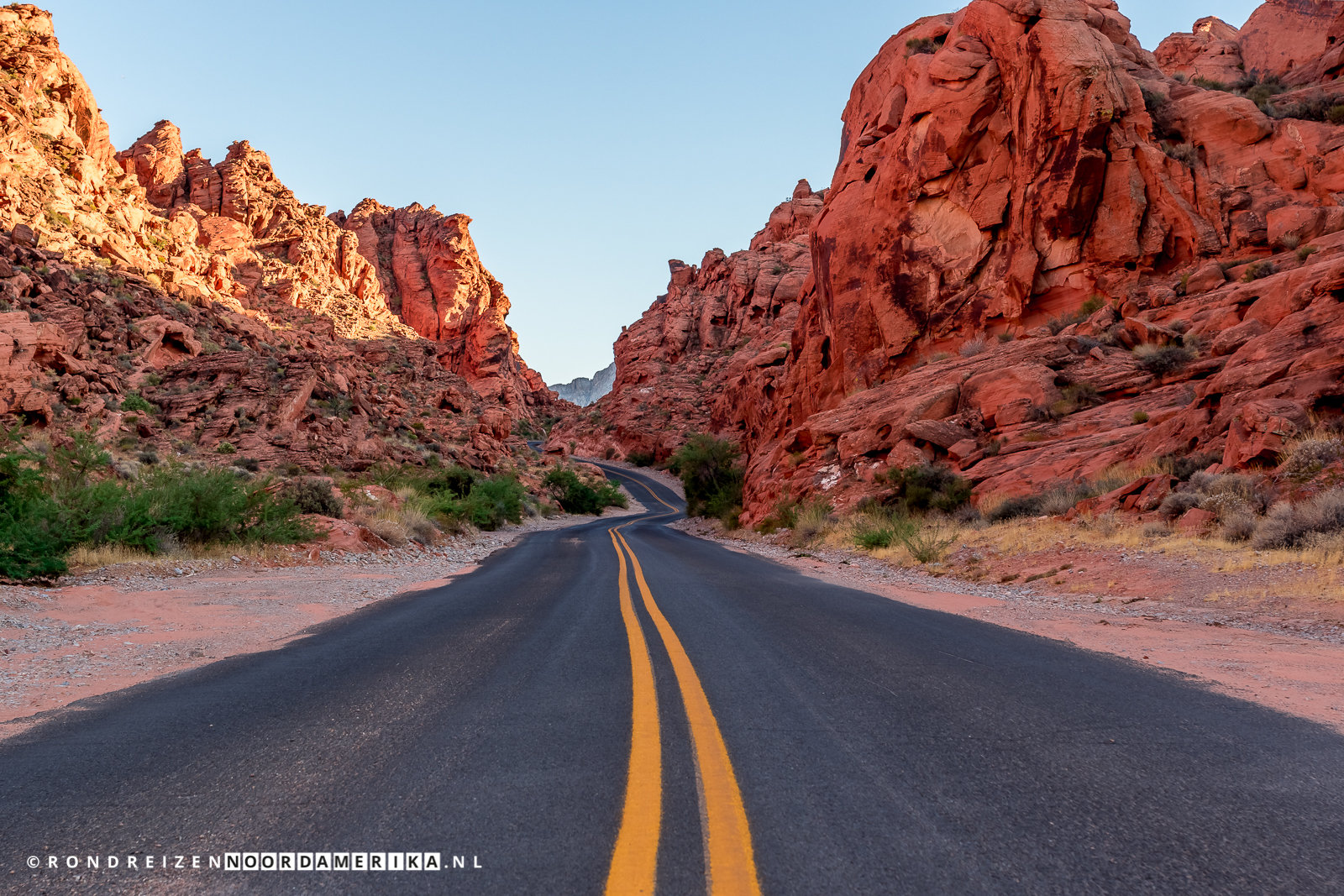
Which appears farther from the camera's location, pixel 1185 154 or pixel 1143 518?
pixel 1185 154

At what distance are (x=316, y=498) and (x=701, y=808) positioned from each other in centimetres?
1616

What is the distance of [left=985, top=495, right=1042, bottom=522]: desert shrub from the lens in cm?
1404

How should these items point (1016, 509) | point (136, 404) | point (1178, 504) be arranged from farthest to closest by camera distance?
point (136, 404) < point (1016, 509) < point (1178, 504)

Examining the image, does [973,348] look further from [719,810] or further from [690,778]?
[719,810]

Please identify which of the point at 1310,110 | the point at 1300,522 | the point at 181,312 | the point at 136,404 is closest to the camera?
the point at 1300,522

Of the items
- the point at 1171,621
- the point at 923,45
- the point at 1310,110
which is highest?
the point at 923,45

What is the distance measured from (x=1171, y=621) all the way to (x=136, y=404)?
29856 millimetres

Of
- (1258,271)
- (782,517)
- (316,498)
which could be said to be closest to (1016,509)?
(782,517)

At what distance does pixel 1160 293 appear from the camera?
20.7m

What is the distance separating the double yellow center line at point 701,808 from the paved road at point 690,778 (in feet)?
0.04

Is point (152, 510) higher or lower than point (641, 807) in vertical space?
higher

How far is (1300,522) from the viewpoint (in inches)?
337

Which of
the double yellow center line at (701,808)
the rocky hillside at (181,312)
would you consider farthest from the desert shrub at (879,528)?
the rocky hillside at (181,312)

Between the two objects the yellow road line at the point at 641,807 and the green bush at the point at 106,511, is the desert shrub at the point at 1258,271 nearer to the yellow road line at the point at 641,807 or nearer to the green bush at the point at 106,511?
the yellow road line at the point at 641,807
